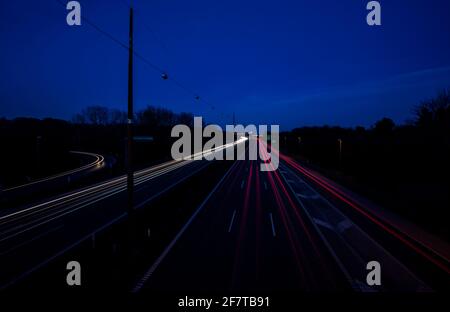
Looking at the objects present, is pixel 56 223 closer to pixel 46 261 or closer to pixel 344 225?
pixel 46 261

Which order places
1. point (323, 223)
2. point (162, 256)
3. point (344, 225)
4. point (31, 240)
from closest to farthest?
point (162, 256) < point (31, 240) < point (344, 225) < point (323, 223)

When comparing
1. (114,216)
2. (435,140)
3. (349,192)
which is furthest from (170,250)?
(435,140)

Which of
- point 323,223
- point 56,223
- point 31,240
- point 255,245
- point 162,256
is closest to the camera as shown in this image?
point 162,256

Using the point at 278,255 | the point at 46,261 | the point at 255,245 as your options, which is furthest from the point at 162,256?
the point at 278,255

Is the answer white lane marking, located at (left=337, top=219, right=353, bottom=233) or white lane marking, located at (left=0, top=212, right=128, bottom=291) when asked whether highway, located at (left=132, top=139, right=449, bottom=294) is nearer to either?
white lane marking, located at (left=337, top=219, right=353, bottom=233)

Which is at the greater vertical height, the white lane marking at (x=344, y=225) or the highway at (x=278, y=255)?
the white lane marking at (x=344, y=225)

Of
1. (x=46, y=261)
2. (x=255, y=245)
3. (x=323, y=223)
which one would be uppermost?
(x=323, y=223)

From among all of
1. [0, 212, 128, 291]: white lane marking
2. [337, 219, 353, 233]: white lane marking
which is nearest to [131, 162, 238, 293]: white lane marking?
[0, 212, 128, 291]: white lane marking

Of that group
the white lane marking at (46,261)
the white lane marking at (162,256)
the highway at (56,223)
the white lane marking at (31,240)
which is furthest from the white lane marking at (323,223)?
the white lane marking at (31,240)

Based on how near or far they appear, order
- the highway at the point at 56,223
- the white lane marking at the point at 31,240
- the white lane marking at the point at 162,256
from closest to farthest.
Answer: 1. the white lane marking at the point at 162,256
2. the highway at the point at 56,223
3. the white lane marking at the point at 31,240

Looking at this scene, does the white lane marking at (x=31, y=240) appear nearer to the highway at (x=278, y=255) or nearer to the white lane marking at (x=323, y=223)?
the highway at (x=278, y=255)

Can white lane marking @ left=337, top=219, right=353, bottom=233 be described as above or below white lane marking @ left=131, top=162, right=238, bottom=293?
above

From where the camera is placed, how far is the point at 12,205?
20844 millimetres

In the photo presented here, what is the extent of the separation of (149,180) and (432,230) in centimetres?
2677
